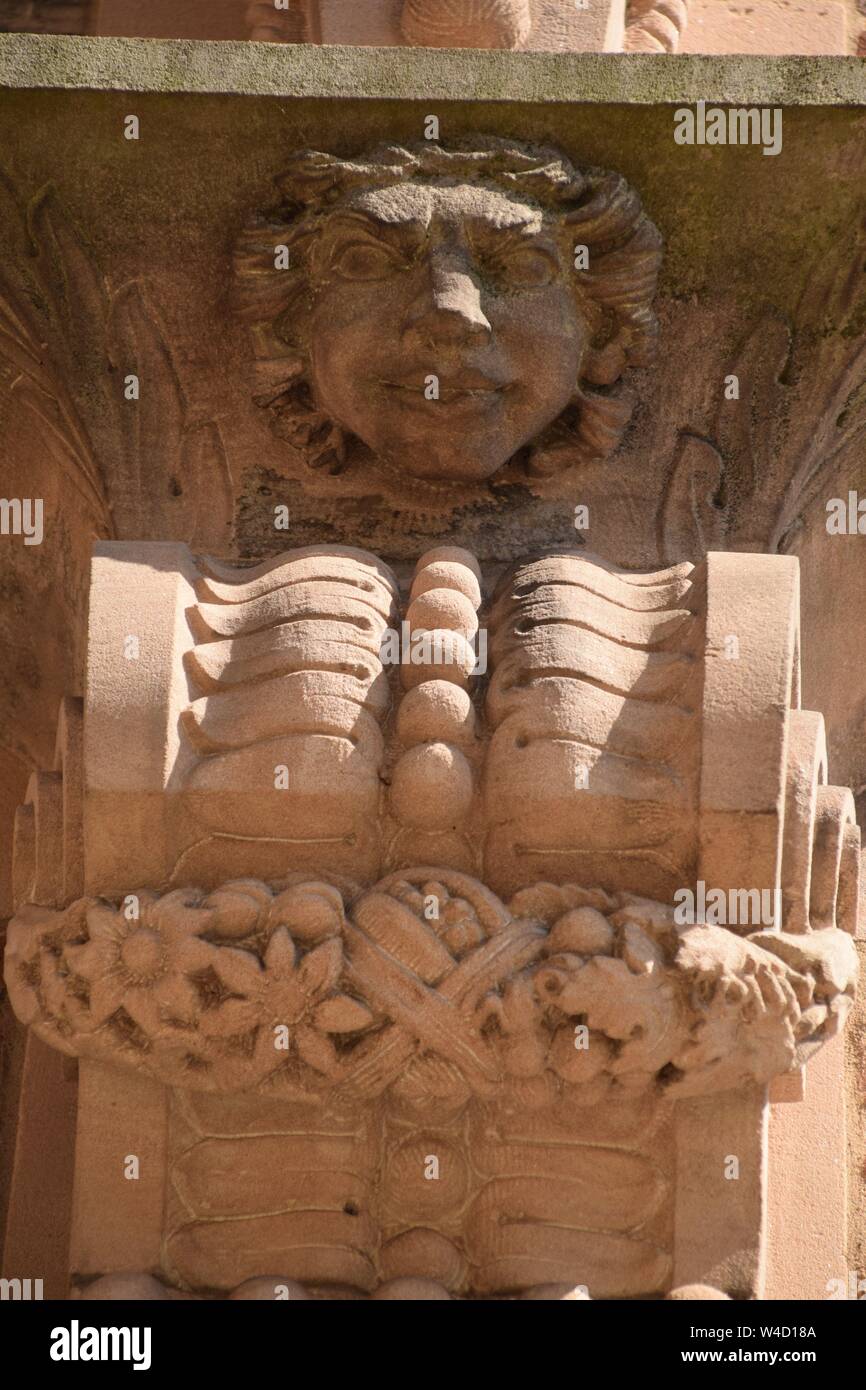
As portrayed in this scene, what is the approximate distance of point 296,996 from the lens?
2.88m

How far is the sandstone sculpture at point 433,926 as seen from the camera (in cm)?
290

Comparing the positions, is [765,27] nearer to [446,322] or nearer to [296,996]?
[446,322]

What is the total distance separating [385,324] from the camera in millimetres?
3195

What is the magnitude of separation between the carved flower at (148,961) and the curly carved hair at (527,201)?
33.2 inches

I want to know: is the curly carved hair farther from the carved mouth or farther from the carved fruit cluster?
the carved fruit cluster

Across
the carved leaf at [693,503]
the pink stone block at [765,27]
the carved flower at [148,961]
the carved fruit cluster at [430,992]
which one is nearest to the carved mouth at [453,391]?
the carved leaf at [693,503]

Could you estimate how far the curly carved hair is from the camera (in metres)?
3.20

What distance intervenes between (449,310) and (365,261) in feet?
0.60

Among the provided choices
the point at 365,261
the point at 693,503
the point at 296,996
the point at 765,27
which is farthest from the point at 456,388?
the point at 765,27

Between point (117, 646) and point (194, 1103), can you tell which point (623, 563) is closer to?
point (117, 646)

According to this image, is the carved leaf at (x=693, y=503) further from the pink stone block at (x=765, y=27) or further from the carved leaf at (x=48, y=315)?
the pink stone block at (x=765, y=27)

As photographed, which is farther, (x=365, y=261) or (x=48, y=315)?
(x=48, y=315)
